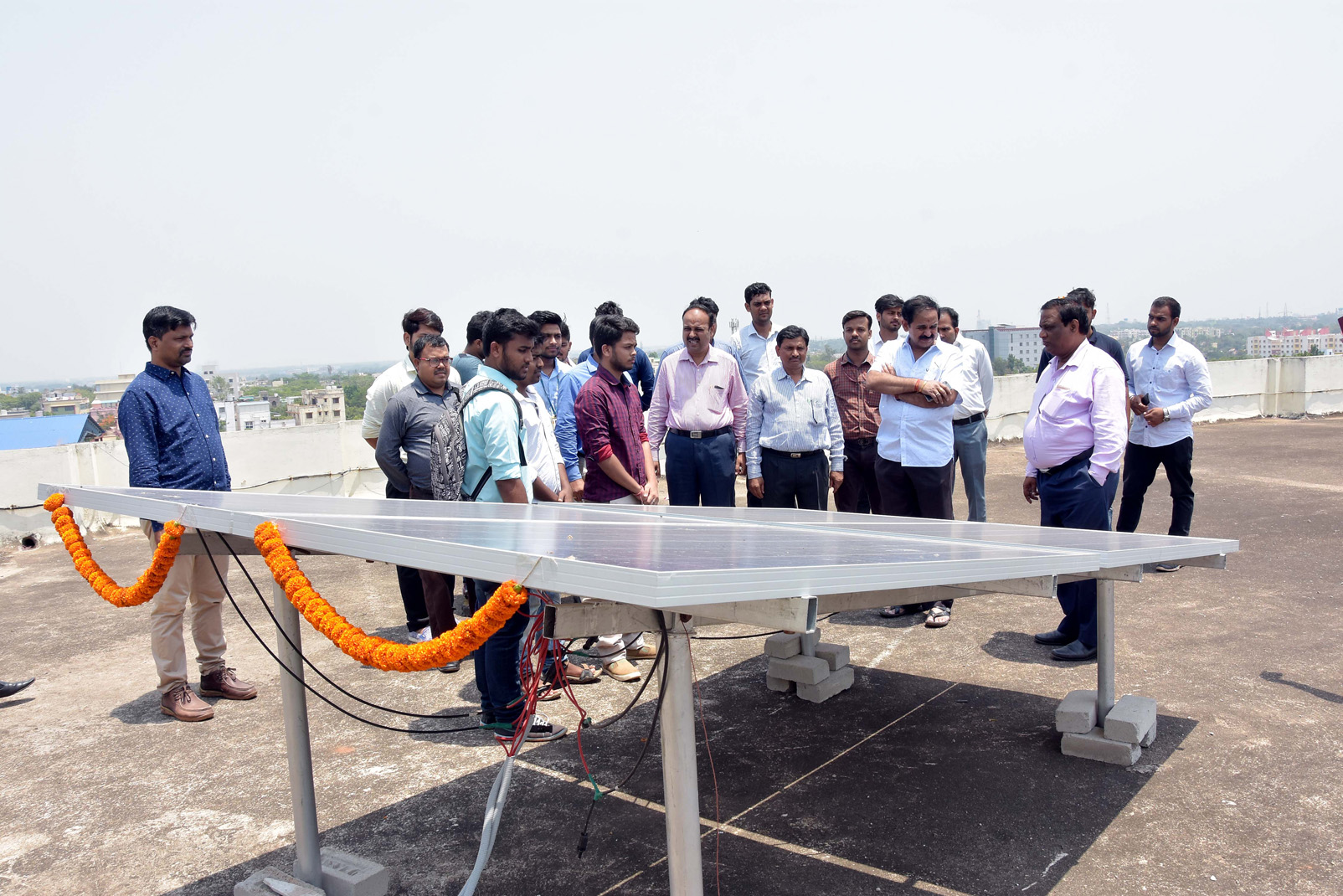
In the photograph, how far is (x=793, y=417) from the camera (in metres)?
6.23

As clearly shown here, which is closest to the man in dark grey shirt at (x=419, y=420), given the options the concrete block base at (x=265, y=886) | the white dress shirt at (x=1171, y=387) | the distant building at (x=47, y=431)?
the concrete block base at (x=265, y=886)

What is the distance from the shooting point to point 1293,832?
319cm

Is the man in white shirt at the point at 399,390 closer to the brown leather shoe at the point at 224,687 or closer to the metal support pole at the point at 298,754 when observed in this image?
the brown leather shoe at the point at 224,687

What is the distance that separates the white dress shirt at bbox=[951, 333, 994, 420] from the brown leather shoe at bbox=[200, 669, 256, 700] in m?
4.38

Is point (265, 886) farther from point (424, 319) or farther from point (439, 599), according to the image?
point (424, 319)

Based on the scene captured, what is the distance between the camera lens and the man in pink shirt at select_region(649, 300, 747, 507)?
609cm

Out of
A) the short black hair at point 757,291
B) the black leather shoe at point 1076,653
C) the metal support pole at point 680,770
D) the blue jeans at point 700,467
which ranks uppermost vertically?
the short black hair at point 757,291

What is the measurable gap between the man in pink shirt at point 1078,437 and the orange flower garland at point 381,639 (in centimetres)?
369

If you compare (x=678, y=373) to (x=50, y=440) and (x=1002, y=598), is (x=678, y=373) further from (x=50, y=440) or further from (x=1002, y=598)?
(x=50, y=440)

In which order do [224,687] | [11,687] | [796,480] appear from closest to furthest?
[224,687]
[11,687]
[796,480]

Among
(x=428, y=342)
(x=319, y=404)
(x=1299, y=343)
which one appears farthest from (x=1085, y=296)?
(x=1299, y=343)

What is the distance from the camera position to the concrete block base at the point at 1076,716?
394 cm

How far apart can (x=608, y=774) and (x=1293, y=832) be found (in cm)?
250

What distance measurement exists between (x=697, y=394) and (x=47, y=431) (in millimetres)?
9176
